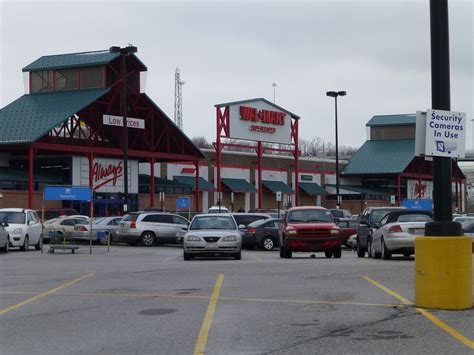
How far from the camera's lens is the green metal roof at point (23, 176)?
5370 centimetres

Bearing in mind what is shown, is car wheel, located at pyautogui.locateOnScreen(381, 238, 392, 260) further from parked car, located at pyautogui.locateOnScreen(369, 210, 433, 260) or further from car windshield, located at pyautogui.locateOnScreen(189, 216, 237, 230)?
car windshield, located at pyautogui.locateOnScreen(189, 216, 237, 230)

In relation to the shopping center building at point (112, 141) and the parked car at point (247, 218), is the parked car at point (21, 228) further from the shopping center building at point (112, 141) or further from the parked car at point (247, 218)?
the shopping center building at point (112, 141)

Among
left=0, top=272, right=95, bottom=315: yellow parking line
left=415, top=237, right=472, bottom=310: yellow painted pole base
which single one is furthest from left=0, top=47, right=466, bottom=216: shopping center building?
left=415, top=237, right=472, bottom=310: yellow painted pole base

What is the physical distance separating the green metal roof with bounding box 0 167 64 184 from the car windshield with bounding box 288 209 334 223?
3224cm

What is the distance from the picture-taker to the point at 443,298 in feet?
36.8

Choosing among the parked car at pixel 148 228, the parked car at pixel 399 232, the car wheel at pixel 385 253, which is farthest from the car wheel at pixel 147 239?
the car wheel at pixel 385 253

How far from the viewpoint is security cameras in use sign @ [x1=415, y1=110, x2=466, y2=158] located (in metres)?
11.5

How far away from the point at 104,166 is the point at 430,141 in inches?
1985

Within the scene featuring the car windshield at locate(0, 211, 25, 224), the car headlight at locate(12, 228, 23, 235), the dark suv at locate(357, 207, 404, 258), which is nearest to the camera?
the dark suv at locate(357, 207, 404, 258)

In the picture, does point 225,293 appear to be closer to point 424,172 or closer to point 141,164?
point 141,164

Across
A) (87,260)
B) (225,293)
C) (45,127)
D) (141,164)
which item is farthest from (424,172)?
(225,293)

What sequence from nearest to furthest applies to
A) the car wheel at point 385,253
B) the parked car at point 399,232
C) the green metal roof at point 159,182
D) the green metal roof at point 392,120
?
the parked car at point 399,232 → the car wheel at point 385,253 → the green metal roof at point 159,182 → the green metal roof at point 392,120

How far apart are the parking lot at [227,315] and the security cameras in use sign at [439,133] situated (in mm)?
2317

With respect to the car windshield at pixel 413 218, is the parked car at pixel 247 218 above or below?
below
